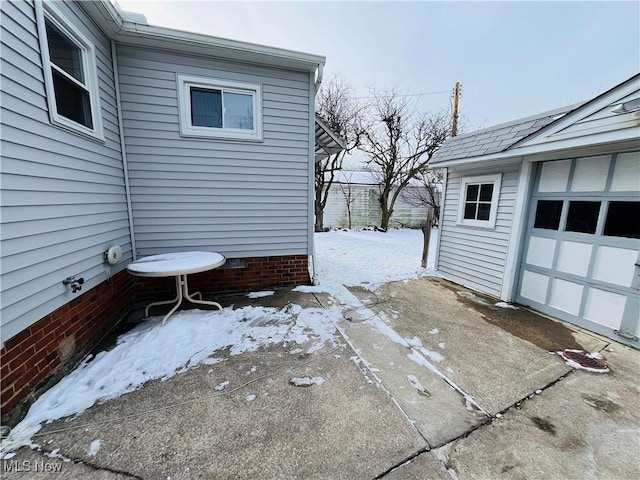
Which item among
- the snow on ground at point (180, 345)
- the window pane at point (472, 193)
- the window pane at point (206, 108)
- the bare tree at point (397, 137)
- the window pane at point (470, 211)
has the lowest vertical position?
the snow on ground at point (180, 345)

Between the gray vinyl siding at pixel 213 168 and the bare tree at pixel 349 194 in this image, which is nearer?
the gray vinyl siding at pixel 213 168

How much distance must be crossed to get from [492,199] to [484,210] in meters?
0.27

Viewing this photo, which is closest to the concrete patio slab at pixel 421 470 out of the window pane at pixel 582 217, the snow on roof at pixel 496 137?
the window pane at pixel 582 217

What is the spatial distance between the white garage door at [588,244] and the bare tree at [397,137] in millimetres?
9123

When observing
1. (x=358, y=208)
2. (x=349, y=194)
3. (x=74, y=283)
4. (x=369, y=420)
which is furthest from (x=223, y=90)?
(x=358, y=208)

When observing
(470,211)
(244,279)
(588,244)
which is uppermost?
(470,211)

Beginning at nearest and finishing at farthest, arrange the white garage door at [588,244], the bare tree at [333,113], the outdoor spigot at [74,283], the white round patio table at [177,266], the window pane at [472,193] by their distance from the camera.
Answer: the outdoor spigot at [74,283] < the white round patio table at [177,266] < the white garage door at [588,244] < the window pane at [472,193] < the bare tree at [333,113]

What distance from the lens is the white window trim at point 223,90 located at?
3.60 m

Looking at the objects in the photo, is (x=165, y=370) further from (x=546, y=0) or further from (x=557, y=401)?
(x=546, y=0)

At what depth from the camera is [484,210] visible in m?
4.70

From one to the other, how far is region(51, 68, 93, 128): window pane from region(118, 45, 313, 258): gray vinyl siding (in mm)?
721

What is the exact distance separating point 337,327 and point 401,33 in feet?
29.0

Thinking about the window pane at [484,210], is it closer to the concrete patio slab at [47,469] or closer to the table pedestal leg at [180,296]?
the table pedestal leg at [180,296]

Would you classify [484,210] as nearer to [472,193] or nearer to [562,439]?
[472,193]
